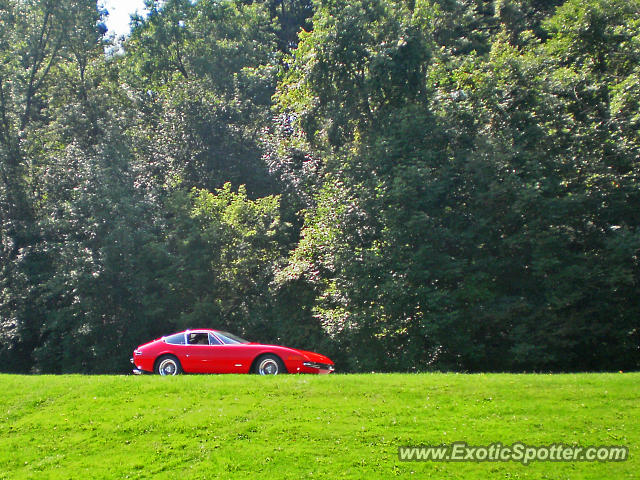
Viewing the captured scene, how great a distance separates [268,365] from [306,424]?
554 cm

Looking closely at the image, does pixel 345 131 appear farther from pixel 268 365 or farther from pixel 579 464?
pixel 579 464

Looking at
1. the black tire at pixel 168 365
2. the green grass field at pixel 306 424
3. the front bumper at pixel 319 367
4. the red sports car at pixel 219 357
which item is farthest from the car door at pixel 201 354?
the green grass field at pixel 306 424

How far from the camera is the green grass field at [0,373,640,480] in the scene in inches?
365

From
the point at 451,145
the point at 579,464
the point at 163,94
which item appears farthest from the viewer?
the point at 163,94

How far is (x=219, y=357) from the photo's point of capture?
16469mm

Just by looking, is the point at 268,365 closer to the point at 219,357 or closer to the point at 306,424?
the point at 219,357

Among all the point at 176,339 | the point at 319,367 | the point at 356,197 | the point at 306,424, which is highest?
the point at 356,197

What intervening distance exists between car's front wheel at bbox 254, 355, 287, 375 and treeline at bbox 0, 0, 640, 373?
5.96 metres

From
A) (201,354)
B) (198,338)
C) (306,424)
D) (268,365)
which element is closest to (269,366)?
(268,365)

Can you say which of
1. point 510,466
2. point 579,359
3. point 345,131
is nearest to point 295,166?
point 345,131

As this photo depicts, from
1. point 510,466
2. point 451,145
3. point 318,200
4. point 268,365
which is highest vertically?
point 451,145

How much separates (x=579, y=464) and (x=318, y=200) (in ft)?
55.9

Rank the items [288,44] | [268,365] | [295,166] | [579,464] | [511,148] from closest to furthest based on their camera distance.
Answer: [579,464] → [268,365] → [511,148] → [295,166] → [288,44]

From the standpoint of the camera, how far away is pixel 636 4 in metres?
24.2
